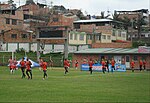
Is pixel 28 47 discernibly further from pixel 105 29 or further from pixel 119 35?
pixel 119 35

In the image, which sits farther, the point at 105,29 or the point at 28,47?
the point at 105,29

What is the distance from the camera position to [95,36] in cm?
9894

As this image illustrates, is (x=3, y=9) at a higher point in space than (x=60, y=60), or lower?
higher

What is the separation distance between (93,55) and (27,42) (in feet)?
102

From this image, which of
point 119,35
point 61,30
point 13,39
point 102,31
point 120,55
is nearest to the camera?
point 120,55

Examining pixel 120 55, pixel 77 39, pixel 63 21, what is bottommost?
pixel 120 55

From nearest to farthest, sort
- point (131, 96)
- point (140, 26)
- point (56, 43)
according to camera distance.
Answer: point (131, 96), point (56, 43), point (140, 26)

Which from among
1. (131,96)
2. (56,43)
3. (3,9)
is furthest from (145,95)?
(3,9)

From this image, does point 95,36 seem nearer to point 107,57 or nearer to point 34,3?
point 107,57

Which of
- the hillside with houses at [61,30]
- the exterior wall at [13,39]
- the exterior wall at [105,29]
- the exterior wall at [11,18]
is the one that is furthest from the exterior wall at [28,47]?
the exterior wall at [105,29]

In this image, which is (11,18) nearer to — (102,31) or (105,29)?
(102,31)

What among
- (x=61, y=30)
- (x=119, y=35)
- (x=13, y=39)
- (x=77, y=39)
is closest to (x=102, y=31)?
(x=119, y=35)

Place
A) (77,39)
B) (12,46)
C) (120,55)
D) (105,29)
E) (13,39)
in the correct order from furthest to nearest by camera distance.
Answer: (105,29) → (13,39) → (12,46) → (77,39) → (120,55)

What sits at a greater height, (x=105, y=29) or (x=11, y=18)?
(x=11, y=18)
